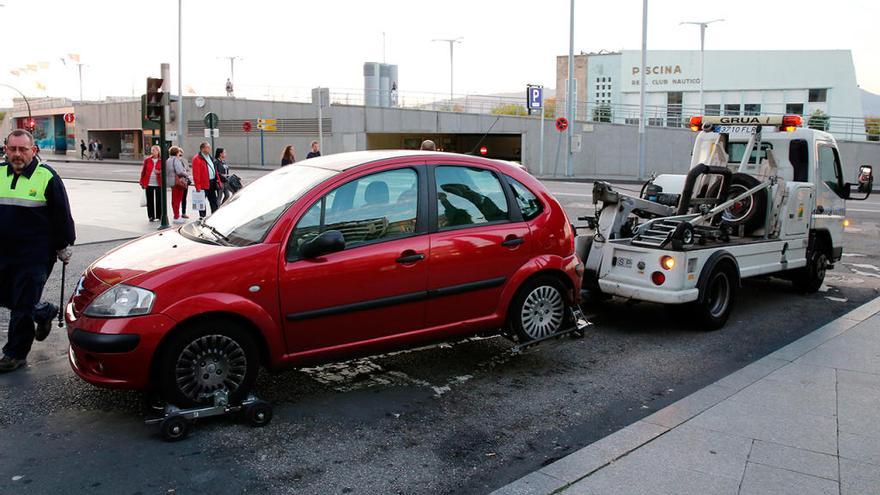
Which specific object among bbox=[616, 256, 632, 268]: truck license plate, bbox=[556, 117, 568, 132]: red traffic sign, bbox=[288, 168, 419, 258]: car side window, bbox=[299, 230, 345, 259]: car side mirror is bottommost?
bbox=[616, 256, 632, 268]: truck license plate

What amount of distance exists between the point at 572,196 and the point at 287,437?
60.1 ft

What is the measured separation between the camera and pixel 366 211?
5.21 metres

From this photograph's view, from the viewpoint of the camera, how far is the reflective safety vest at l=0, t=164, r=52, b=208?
5.47m

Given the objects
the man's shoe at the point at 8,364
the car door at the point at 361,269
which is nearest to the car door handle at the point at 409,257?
the car door at the point at 361,269

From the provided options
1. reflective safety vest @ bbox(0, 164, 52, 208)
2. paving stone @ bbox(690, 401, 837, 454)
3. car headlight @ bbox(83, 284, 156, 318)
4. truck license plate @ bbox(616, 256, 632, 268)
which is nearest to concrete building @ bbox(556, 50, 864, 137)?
truck license plate @ bbox(616, 256, 632, 268)

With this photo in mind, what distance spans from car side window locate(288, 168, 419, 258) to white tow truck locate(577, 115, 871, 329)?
2.79m

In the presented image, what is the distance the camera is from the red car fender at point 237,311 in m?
4.42

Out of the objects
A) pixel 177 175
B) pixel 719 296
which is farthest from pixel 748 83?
pixel 719 296

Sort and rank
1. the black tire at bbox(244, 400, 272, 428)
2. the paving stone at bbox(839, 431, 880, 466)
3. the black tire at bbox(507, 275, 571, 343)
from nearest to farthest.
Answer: the paving stone at bbox(839, 431, 880, 466)
the black tire at bbox(244, 400, 272, 428)
the black tire at bbox(507, 275, 571, 343)

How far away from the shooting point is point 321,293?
16.0 ft

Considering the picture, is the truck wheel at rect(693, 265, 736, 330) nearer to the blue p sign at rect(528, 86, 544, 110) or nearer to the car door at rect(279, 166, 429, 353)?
the car door at rect(279, 166, 429, 353)

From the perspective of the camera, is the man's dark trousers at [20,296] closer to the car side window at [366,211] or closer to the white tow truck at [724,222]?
the car side window at [366,211]

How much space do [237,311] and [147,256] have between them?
2.56 ft

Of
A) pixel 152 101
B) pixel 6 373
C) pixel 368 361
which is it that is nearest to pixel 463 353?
pixel 368 361
